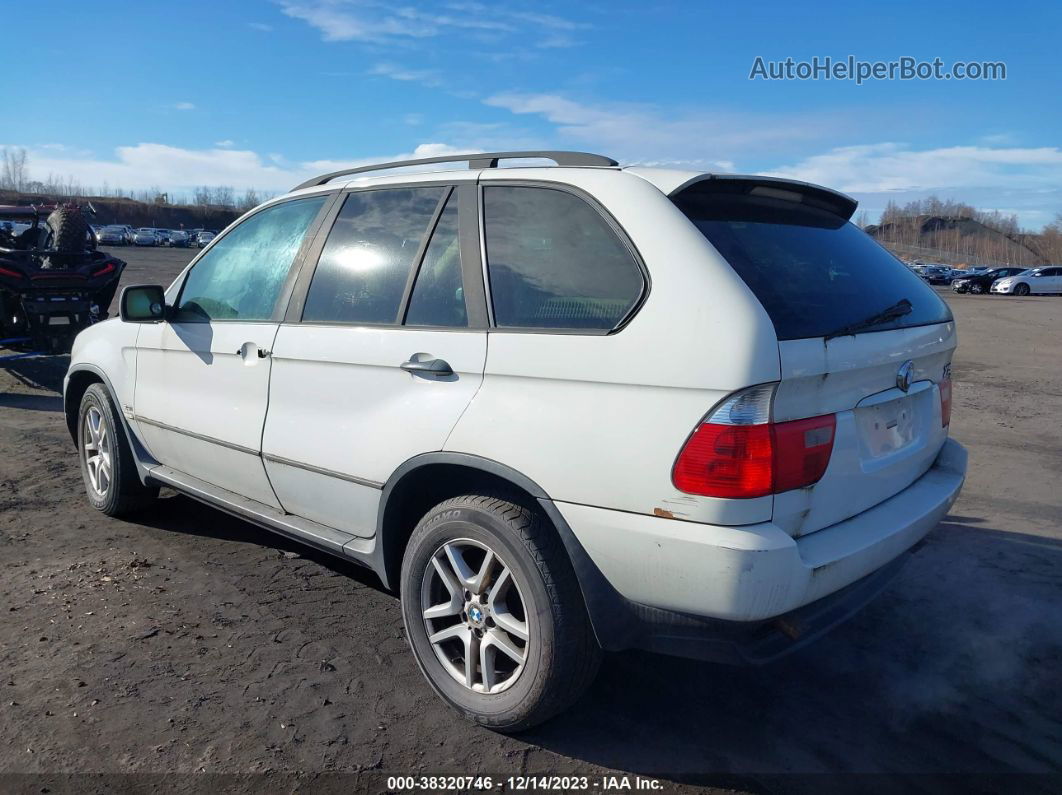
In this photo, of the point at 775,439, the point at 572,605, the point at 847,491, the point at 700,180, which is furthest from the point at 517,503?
the point at 700,180

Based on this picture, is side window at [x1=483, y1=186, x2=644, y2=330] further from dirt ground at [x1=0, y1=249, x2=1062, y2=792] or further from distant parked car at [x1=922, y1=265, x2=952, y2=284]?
distant parked car at [x1=922, y1=265, x2=952, y2=284]

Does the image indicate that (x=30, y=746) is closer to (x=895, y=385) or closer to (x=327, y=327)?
(x=327, y=327)

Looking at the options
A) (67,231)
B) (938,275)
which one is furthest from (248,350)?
(938,275)

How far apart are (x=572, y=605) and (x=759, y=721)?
36.9 inches

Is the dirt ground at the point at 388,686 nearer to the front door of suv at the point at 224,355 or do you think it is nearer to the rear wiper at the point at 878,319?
the front door of suv at the point at 224,355

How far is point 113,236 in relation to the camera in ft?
200

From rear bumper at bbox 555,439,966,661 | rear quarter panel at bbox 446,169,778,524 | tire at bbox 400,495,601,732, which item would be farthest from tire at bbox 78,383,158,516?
rear bumper at bbox 555,439,966,661

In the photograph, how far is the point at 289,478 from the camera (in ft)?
11.7

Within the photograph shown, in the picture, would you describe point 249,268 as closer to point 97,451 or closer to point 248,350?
point 248,350

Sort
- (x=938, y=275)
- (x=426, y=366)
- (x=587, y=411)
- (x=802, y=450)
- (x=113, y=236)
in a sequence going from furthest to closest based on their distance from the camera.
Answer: (x=113, y=236)
(x=938, y=275)
(x=426, y=366)
(x=587, y=411)
(x=802, y=450)

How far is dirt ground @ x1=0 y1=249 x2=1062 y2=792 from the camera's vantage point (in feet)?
8.89

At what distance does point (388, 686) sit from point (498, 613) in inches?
26.7

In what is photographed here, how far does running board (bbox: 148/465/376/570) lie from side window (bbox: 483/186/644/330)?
45.6 inches

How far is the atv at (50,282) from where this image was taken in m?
9.89
